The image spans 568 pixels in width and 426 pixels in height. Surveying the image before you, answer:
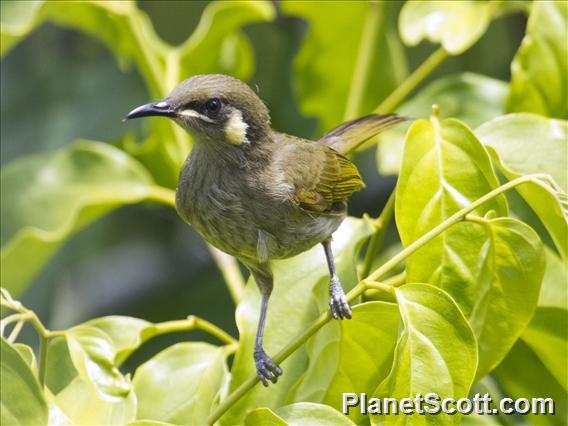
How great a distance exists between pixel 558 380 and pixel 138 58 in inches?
68.2

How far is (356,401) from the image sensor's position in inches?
79.7

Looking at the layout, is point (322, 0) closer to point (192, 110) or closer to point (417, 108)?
point (417, 108)

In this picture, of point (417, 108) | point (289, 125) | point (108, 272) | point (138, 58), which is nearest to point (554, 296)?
point (417, 108)

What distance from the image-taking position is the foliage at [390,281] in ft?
6.06

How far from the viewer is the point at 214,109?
2469 mm

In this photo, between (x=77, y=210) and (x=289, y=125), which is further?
(x=289, y=125)

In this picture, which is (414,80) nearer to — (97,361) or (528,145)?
(528,145)

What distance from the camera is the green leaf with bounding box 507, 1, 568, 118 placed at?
2572mm

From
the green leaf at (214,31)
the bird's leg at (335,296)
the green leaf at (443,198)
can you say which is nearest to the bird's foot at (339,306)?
the bird's leg at (335,296)

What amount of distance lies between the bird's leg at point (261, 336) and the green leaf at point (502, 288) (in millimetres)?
448

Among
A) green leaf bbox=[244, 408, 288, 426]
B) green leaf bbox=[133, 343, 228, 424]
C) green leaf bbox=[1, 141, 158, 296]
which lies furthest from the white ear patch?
green leaf bbox=[244, 408, 288, 426]

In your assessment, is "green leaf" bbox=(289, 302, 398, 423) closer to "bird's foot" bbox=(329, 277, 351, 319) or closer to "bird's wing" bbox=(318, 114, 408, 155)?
"bird's foot" bbox=(329, 277, 351, 319)

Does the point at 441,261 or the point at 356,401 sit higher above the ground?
the point at 441,261

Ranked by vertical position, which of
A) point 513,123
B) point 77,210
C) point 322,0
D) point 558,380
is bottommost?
point 558,380
